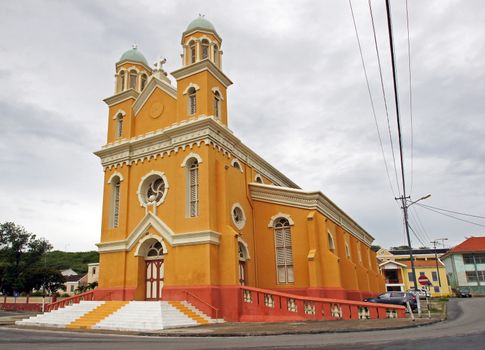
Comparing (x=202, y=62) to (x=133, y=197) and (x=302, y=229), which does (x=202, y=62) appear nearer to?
(x=133, y=197)

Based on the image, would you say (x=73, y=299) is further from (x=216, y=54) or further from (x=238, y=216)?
(x=216, y=54)

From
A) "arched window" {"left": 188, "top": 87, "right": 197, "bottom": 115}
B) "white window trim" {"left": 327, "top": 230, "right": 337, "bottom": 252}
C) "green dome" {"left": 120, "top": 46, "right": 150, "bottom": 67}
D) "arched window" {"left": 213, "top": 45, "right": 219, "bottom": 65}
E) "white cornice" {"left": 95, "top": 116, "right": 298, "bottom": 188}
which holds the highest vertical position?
"green dome" {"left": 120, "top": 46, "right": 150, "bottom": 67}

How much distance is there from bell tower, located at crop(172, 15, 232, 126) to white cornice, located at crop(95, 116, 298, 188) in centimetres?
87

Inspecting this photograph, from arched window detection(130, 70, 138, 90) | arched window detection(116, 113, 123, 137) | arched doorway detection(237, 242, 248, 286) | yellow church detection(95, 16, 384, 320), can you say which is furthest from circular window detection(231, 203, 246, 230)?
arched window detection(130, 70, 138, 90)

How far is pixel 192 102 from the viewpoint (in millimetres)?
23688

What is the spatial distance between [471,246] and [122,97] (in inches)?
2224

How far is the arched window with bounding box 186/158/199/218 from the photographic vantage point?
2164cm

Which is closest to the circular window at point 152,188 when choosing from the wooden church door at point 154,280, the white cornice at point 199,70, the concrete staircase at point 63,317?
the wooden church door at point 154,280

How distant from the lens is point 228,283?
65.0 feet

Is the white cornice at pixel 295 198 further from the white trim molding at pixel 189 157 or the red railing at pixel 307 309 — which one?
the red railing at pixel 307 309

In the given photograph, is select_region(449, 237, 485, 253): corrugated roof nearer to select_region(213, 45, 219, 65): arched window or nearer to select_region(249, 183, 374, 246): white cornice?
select_region(249, 183, 374, 246): white cornice

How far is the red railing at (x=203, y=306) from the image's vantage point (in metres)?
18.8

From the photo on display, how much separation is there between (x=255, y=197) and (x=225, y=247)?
580 centimetres

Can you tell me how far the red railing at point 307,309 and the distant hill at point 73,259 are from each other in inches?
3032
